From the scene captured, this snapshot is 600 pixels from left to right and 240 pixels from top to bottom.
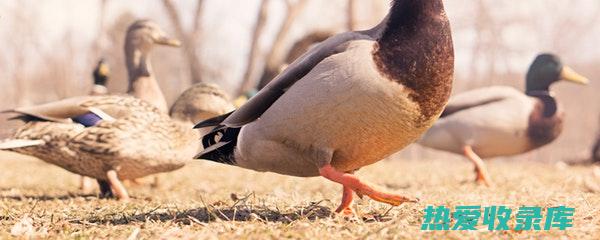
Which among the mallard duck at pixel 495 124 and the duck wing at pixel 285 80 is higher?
the duck wing at pixel 285 80

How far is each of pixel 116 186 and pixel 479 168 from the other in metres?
3.56

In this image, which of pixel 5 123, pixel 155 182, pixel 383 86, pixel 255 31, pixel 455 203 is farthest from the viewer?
pixel 255 31

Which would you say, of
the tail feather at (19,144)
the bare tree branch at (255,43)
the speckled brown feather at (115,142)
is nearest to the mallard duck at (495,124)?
the speckled brown feather at (115,142)

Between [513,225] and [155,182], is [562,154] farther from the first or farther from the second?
[513,225]

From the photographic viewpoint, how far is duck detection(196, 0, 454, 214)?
2730mm

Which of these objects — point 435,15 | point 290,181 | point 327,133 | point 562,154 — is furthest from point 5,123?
point 562,154

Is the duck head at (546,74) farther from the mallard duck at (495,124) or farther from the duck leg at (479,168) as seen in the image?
the duck leg at (479,168)

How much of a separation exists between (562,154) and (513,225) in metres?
28.2

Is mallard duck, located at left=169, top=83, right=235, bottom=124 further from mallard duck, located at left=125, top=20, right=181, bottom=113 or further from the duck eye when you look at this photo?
the duck eye

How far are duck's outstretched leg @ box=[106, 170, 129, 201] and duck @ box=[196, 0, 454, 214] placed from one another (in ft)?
6.94

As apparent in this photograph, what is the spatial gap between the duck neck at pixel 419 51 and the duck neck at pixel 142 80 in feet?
12.0

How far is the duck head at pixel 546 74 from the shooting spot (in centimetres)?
768

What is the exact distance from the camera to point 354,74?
107 inches

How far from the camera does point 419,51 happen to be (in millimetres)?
2771
